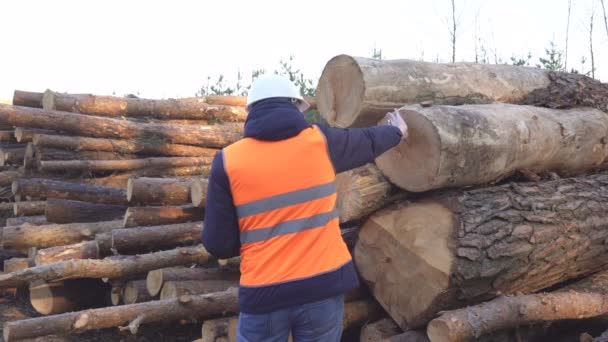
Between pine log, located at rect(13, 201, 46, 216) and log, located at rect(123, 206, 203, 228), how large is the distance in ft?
5.63

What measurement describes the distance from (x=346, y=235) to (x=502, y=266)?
1.22 metres

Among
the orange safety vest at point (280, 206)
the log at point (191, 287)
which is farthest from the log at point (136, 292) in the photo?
the orange safety vest at point (280, 206)

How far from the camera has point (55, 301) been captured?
5227 mm

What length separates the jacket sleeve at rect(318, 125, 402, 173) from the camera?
298cm

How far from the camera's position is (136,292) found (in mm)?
4867

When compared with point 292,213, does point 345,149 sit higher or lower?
higher

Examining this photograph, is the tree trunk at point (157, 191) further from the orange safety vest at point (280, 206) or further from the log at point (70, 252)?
the orange safety vest at point (280, 206)

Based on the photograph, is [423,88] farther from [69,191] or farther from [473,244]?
[69,191]

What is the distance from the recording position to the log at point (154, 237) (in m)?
5.25

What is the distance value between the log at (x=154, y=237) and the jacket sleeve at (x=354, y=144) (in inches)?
106

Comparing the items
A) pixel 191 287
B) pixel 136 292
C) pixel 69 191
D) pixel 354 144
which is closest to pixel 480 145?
pixel 354 144

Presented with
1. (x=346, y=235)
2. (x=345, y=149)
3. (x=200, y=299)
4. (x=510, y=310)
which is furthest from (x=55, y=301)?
(x=510, y=310)

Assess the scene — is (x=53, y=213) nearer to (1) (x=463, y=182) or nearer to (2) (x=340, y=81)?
(2) (x=340, y=81)

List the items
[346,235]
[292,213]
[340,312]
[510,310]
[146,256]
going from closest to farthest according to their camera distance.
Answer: [292,213], [340,312], [510,310], [346,235], [146,256]
